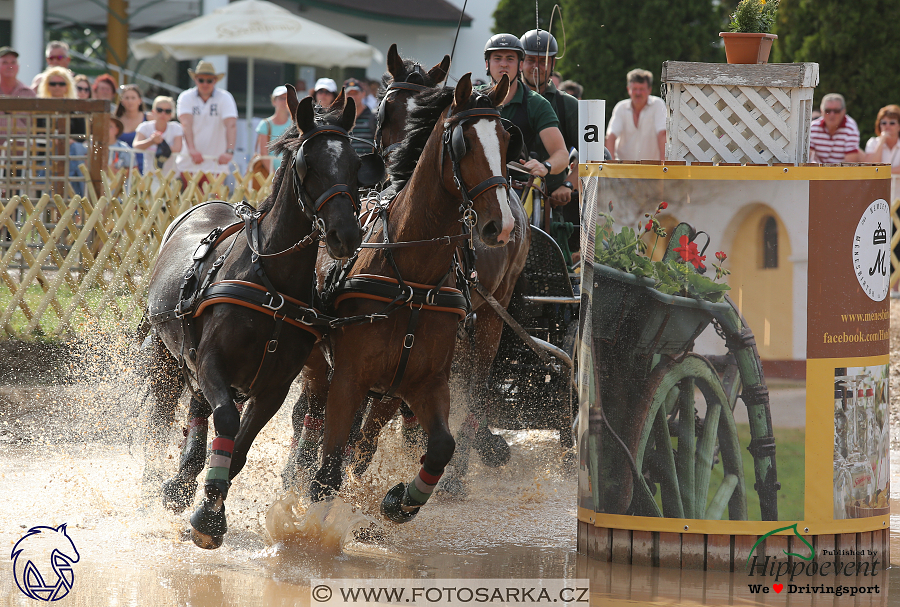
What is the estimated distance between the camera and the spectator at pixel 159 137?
1333cm

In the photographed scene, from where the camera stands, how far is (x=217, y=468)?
4.47 meters

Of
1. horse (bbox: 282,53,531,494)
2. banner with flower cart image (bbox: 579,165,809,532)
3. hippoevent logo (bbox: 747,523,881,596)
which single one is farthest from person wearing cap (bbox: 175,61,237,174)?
hippoevent logo (bbox: 747,523,881,596)

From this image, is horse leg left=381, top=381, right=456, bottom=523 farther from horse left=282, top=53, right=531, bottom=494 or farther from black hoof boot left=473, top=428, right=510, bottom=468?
black hoof boot left=473, top=428, right=510, bottom=468

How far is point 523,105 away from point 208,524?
3.48m

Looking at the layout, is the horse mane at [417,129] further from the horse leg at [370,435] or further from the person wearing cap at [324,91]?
the person wearing cap at [324,91]

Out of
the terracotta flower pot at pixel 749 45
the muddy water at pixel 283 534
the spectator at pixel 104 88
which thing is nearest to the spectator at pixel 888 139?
the muddy water at pixel 283 534

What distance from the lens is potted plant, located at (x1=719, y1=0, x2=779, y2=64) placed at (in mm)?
4680

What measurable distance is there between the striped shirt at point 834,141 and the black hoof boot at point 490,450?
849 centimetres

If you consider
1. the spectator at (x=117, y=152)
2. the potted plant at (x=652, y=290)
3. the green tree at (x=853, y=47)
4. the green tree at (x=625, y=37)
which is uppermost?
the green tree at (x=625, y=37)

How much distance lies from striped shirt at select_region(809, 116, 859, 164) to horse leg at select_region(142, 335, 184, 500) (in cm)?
995

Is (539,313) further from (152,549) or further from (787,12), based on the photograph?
(787,12)

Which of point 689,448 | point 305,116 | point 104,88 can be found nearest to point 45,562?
point 305,116

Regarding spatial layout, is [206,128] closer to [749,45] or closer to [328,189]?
[328,189]

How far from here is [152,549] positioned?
15.6 feet
